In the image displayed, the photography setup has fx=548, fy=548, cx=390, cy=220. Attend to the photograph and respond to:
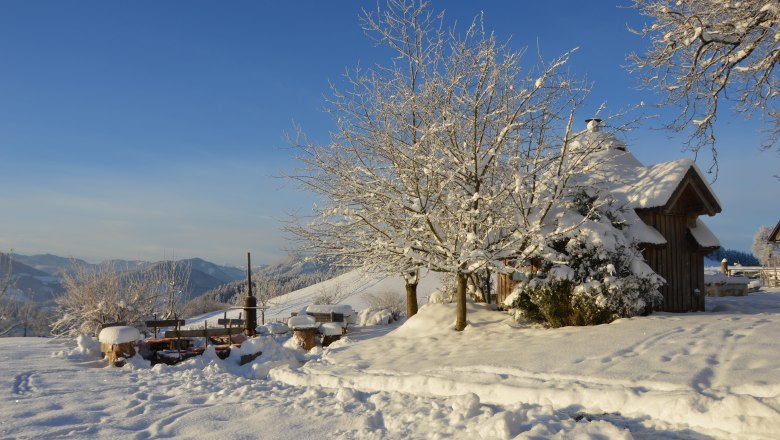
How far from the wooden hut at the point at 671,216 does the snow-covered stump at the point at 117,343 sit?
386 inches

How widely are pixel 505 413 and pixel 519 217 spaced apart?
6822 millimetres

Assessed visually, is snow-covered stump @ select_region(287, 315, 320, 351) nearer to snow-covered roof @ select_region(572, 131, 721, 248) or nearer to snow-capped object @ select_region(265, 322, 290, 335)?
snow-capped object @ select_region(265, 322, 290, 335)

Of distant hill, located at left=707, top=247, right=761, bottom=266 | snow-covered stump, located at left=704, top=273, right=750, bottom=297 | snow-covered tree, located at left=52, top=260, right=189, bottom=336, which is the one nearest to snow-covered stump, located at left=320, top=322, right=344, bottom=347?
snow-covered tree, located at left=52, top=260, right=189, bottom=336

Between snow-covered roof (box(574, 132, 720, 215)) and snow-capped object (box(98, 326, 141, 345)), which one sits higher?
snow-covered roof (box(574, 132, 720, 215))

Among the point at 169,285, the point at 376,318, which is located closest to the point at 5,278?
the point at 169,285

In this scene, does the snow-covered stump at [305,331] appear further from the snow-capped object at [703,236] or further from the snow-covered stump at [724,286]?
the snow-covered stump at [724,286]

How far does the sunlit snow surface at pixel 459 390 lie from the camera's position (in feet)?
19.3

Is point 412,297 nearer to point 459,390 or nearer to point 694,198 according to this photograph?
point 694,198

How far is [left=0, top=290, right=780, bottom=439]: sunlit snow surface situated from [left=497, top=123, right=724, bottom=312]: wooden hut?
11.0 feet

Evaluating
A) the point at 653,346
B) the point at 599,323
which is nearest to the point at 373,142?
the point at 599,323

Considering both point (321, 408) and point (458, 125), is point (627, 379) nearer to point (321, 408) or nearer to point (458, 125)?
point (321, 408)

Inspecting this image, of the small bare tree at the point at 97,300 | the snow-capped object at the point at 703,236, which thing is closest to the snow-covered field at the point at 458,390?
the snow-capped object at the point at 703,236

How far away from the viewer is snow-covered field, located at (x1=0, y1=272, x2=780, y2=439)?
19.3 feet

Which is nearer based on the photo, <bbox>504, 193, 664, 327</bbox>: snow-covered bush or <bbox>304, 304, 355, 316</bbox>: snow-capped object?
<bbox>504, 193, 664, 327</bbox>: snow-covered bush
